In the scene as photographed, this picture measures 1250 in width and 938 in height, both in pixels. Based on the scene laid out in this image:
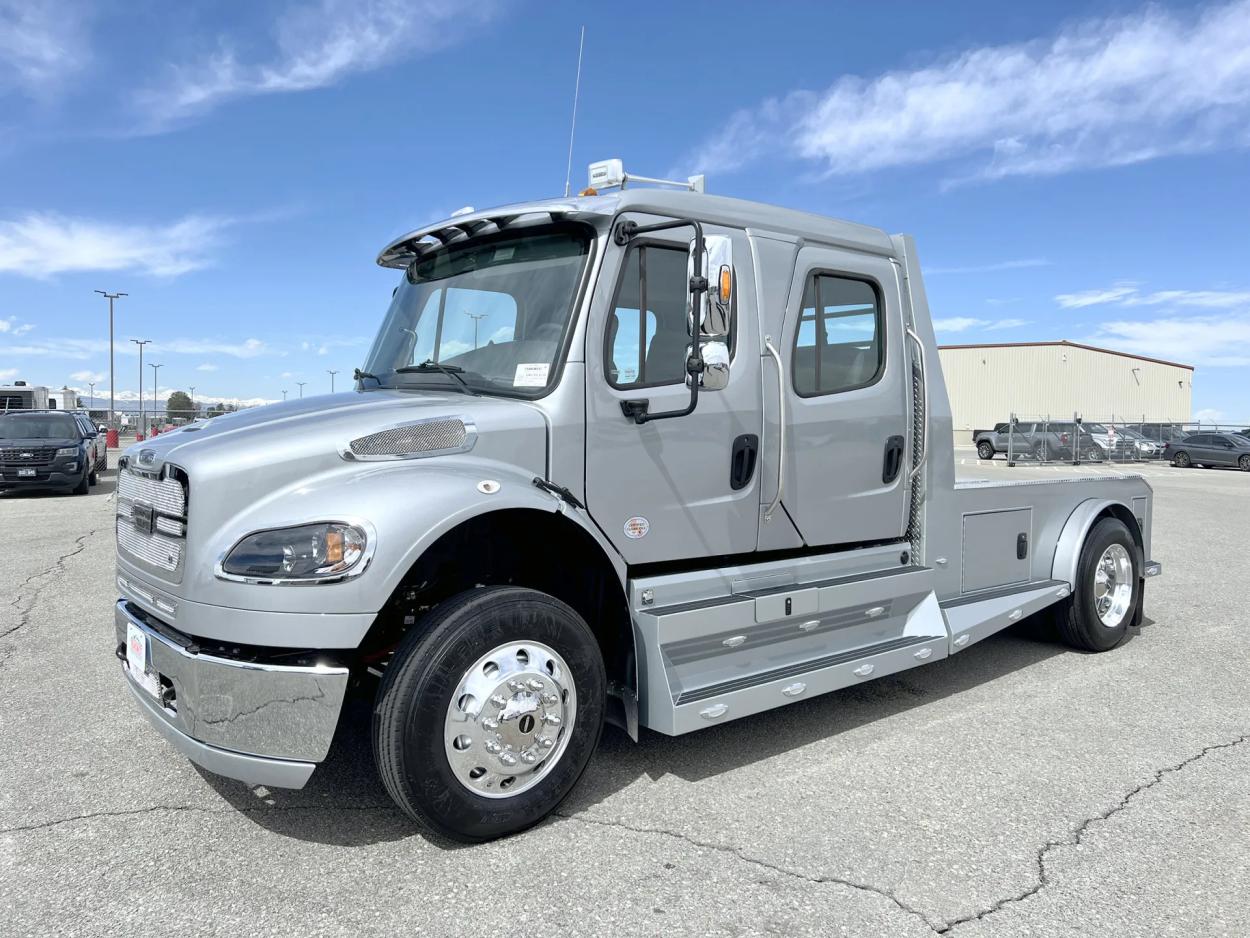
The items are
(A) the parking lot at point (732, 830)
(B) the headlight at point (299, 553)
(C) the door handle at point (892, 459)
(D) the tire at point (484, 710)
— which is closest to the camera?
(A) the parking lot at point (732, 830)

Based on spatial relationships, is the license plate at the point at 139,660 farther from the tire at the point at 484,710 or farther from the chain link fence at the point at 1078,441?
the chain link fence at the point at 1078,441

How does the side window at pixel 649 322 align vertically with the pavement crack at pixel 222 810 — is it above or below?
above

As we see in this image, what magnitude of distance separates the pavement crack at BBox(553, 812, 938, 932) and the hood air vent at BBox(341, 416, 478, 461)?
1472 mm

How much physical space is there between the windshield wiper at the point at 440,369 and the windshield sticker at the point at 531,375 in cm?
18

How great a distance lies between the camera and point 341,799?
3580 millimetres

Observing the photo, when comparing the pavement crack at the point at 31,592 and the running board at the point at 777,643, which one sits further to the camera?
the pavement crack at the point at 31,592

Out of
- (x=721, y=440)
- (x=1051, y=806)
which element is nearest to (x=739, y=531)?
(x=721, y=440)

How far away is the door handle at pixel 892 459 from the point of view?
4652 mm

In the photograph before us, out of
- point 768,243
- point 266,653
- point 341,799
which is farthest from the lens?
point 768,243

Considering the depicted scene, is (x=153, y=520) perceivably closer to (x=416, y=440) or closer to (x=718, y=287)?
(x=416, y=440)

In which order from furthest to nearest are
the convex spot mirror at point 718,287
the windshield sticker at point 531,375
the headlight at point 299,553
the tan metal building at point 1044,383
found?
the tan metal building at point 1044,383, the windshield sticker at point 531,375, the convex spot mirror at point 718,287, the headlight at point 299,553

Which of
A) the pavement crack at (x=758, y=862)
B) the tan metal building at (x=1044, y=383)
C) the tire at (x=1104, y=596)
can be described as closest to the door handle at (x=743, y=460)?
the pavement crack at (x=758, y=862)

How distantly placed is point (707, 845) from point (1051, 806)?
1.45 meters

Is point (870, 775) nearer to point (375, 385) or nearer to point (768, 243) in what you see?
point (768, 243)
